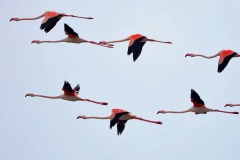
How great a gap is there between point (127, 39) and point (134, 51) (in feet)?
7.51

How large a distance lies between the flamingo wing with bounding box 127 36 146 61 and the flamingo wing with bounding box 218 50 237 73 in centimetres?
301

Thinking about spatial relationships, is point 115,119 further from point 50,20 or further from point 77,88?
point 77,88

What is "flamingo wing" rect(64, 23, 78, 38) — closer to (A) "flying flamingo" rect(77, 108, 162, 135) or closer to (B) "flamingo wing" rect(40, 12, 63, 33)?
(B) "flamingo wing" rect(40, 12, 63, 33)

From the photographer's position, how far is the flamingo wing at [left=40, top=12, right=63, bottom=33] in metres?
46.1

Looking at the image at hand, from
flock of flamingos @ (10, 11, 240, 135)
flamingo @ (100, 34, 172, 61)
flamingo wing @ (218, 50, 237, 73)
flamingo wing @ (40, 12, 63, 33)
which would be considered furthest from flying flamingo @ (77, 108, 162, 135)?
flamingo wing @ (40, 12, 63, 33)

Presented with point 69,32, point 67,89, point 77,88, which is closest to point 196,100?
point 67,89

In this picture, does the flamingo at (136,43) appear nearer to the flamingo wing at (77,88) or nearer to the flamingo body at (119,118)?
the flamingo body at (119,118)

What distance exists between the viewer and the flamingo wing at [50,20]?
46062mm

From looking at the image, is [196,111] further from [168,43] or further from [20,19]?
[20,19]

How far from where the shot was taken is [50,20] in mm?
46375

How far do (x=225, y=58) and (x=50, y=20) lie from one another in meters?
6.74

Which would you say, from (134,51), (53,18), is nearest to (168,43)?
(134,51)

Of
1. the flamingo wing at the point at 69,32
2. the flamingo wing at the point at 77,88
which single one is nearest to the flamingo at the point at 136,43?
the flamingo wing at the point at 69,32

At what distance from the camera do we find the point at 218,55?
Result: 48406 millimetres
